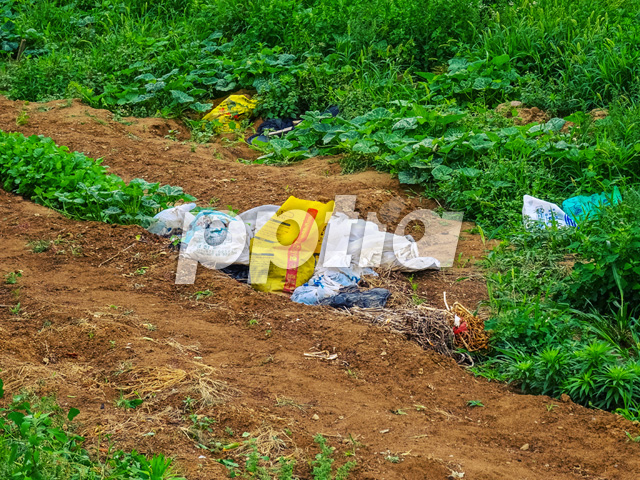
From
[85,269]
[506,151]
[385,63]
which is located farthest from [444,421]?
[385,63]

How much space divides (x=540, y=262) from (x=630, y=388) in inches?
54.4

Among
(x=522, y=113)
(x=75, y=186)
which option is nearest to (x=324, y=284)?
(x=75, y=186)

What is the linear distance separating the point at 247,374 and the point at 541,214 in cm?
269

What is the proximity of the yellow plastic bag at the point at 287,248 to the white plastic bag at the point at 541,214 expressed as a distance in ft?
4.70

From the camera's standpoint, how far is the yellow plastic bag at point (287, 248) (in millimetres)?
4633

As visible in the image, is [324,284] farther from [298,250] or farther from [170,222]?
[170,222]

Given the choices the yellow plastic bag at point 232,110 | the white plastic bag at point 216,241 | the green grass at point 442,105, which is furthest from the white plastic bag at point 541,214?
the yellow plastic bag at point 232,110

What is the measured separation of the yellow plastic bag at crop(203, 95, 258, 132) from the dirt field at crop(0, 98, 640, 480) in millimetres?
2875

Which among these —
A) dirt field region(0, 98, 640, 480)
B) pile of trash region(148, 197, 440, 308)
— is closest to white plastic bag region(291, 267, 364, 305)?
pile of trash region(148, 197, 440, 308)

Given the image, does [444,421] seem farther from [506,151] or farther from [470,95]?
[470,95]

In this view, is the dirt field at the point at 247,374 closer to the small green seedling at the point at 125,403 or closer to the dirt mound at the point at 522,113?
the small green seedling at the point at 125,403

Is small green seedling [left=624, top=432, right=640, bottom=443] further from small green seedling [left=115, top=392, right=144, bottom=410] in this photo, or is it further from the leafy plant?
the leafy plant

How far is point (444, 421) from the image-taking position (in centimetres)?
329

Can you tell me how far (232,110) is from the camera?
7.89 meters
